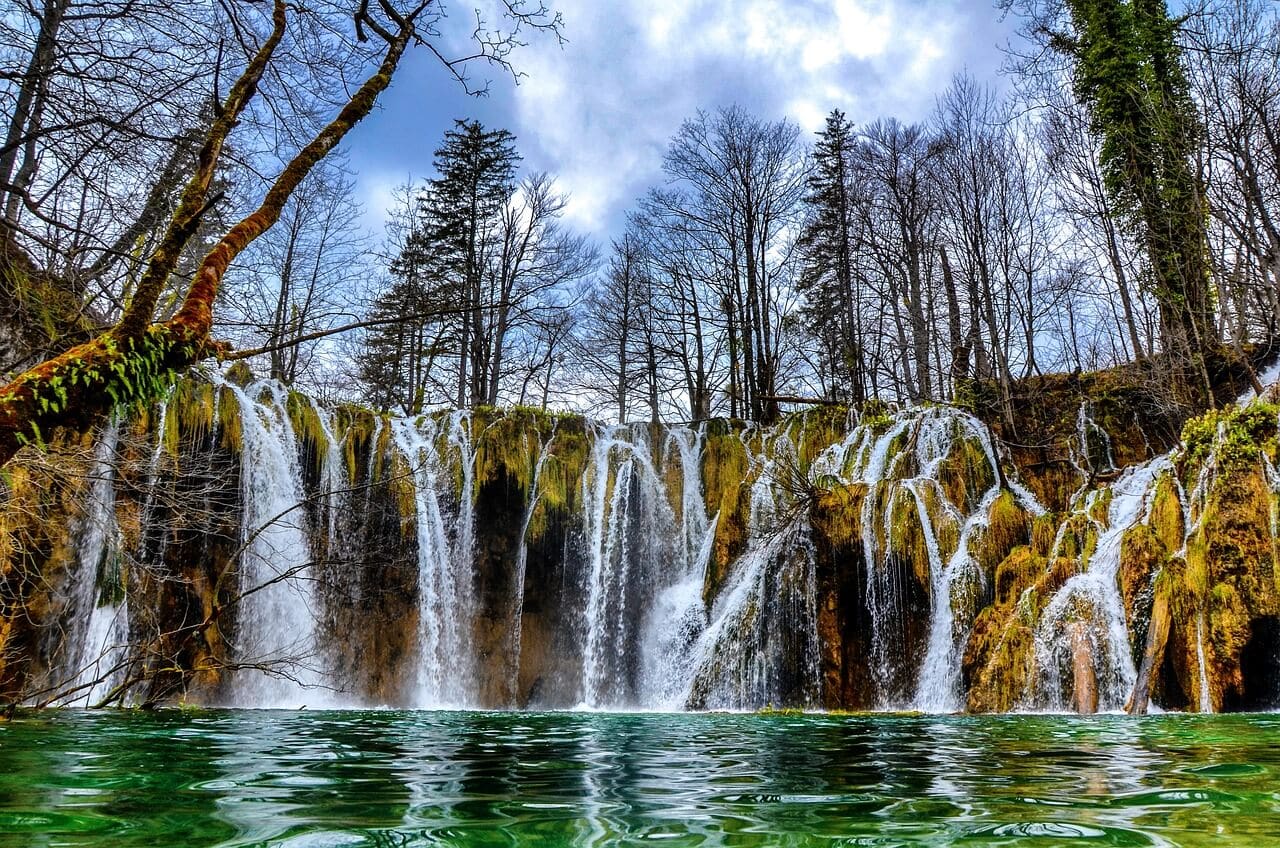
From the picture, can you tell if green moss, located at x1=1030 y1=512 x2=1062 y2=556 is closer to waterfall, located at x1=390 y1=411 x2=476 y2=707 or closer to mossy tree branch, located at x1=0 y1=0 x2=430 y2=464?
waterfall, located at x1=390 y1=411 x2=476 y2=707

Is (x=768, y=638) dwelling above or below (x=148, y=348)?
below

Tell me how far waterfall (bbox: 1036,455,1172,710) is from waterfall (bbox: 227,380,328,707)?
405 inches

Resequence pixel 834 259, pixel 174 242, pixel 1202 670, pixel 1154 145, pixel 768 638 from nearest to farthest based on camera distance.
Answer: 1. pixel 174 242
2. pixel 1202 670
3. pixel 768 638
4. pixel 1154 145
5. pixel 834 259

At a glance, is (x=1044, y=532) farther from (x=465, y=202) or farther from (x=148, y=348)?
(x=465, y=202)

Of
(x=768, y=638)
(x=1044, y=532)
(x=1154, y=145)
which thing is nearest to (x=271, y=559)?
(x=768, y=638)

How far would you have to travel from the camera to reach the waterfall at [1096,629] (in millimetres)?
8466

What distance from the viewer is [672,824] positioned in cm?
175

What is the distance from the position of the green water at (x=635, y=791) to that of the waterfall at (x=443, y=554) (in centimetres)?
1056

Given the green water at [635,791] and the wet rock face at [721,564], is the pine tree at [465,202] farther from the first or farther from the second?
the green water at [635,791]

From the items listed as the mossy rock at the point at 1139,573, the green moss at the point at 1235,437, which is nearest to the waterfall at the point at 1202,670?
the mossy rock at the point at 1139,573

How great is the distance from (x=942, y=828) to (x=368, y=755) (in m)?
2.56

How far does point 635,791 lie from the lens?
7.55 ft

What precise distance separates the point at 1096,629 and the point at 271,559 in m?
12.6

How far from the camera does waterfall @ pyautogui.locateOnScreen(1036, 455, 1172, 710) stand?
847cm
